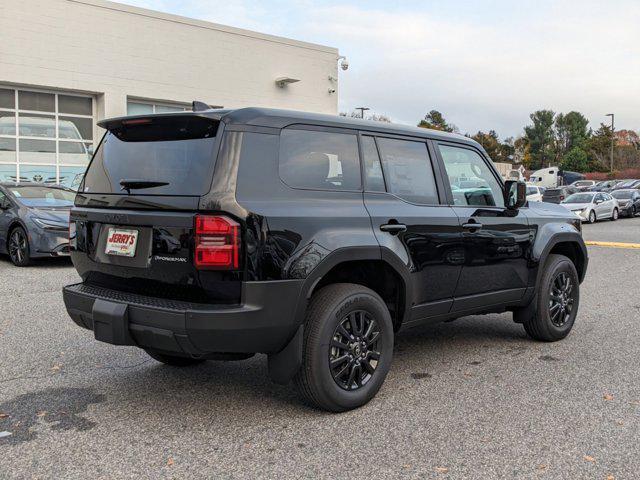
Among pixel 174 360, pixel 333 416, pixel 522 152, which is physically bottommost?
pixel 333 416

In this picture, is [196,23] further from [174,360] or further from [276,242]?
[276,242]

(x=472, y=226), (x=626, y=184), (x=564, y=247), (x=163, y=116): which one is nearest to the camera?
(x=163, y=116)

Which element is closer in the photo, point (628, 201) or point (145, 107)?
point (145, 107)

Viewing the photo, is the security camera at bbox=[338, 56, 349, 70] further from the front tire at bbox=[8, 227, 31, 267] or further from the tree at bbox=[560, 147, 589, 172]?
the tree at bbox=[560, 147, 589, 172]

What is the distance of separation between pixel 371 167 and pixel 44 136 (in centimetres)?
1811

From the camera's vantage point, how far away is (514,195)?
17.5 feet

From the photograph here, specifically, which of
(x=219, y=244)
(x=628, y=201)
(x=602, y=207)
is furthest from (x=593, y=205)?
(x=219, y=244)

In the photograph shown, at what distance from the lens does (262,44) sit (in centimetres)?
2367

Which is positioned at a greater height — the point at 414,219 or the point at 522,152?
the point at 522,152

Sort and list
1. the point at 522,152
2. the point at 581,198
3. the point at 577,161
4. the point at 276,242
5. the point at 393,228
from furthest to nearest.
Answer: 1. the point at 522,152
2. the point at 577,161
3. the point at 581,198
4. the point at 393,228
5. the point at 276,242

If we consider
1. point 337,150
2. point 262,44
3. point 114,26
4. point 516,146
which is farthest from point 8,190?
point 516,146

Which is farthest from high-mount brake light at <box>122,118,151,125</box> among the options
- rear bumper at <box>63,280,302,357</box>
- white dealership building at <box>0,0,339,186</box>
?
white dealership building at <box>0,0,339,186</box>

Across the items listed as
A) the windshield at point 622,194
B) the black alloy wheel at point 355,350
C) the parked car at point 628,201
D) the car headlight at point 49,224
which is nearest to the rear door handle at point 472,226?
the black alloy wheel at point 355,350

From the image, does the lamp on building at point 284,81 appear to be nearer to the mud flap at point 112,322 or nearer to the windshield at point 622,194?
the windshield at point 622,194
